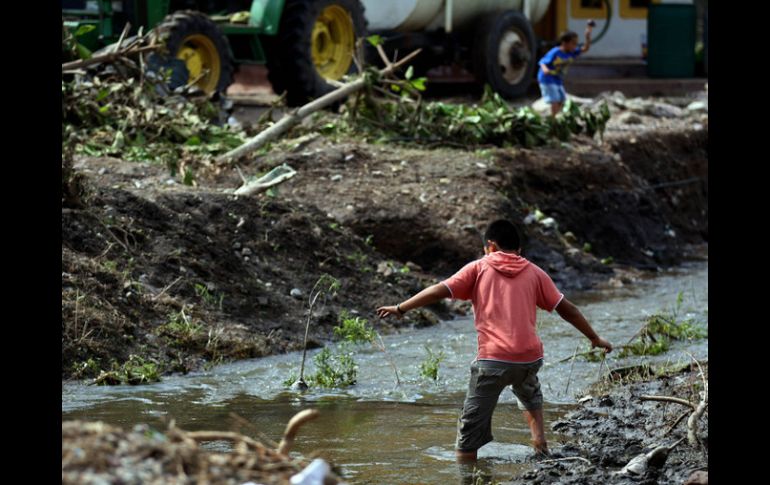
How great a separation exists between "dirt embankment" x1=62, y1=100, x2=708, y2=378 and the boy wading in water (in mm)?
3047

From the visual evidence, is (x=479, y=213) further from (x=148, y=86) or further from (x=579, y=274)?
(x=148, y=86)

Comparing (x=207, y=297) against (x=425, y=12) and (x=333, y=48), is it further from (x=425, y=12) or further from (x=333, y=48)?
(x=425, y=12)

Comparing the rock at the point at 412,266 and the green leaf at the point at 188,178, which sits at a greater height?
the green leaf at the point at 188,178

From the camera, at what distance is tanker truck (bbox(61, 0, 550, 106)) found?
50.8 feet

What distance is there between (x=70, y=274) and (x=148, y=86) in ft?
15.1

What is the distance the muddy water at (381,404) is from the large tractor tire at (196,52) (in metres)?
5.86

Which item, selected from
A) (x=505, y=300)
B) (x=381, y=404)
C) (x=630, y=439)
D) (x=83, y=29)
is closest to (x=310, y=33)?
(x=83, y=29)

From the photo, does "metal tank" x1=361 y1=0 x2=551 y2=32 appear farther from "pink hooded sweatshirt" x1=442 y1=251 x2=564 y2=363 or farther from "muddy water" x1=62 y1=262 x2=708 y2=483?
"pink hooded sweatshirt" x1=442 y1=251 x2=564 y2=363

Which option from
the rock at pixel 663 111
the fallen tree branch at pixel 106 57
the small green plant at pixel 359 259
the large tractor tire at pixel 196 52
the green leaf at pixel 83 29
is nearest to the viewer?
the small green plant at pixel 359 259

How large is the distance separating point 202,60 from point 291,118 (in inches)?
97.4

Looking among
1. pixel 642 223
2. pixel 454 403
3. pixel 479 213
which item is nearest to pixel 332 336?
pixel 454 403

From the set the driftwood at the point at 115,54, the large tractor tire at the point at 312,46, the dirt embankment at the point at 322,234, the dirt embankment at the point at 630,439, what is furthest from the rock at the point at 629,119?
the dirt embankment at the point at 630,439

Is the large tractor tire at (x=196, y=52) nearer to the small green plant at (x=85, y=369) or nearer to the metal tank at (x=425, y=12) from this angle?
the metal tank at (x=425, y=12)

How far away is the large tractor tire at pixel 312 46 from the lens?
658 inches
